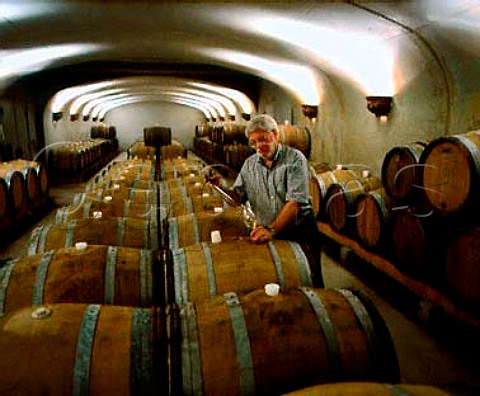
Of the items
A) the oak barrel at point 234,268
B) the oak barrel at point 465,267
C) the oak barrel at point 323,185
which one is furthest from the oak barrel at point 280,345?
the oak barrel at point 323,185

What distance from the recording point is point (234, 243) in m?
3.03

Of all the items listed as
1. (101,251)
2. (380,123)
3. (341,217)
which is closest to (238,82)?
(380,123)

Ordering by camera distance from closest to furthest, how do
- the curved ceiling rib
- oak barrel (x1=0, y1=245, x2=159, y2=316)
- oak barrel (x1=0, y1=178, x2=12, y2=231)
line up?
1. oak barrel (x1=0, y1=245, x2=159, y2=316)
2. oak barrel (x1=0, y1=178, x2=12, y2=231)
3. the curved ceiling rib

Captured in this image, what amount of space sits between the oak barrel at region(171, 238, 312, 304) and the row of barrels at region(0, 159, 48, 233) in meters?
4.58

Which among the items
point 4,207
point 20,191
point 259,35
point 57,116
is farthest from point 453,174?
point 57,116

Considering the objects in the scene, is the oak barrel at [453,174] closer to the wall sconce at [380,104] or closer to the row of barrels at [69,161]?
the wall sconce at [380,104]

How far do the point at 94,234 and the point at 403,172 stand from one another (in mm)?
2833

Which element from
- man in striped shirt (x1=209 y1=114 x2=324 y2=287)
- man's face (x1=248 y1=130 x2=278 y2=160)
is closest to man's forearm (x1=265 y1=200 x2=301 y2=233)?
man in striped shirt (x1=209 y1=114 x2=324 y2=287)

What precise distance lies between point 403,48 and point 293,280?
3.37m

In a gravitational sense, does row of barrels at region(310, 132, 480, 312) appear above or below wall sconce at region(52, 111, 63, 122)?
below

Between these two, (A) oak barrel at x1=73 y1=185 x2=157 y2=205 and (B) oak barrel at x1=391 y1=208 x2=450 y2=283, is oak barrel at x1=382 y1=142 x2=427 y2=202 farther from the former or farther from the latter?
(A) oak barrel at x1=73 y1=185 x2=157 y2=205

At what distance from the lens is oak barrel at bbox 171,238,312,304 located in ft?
8.89

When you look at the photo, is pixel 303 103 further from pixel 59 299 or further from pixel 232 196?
pixel 59 299

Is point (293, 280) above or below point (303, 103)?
below
